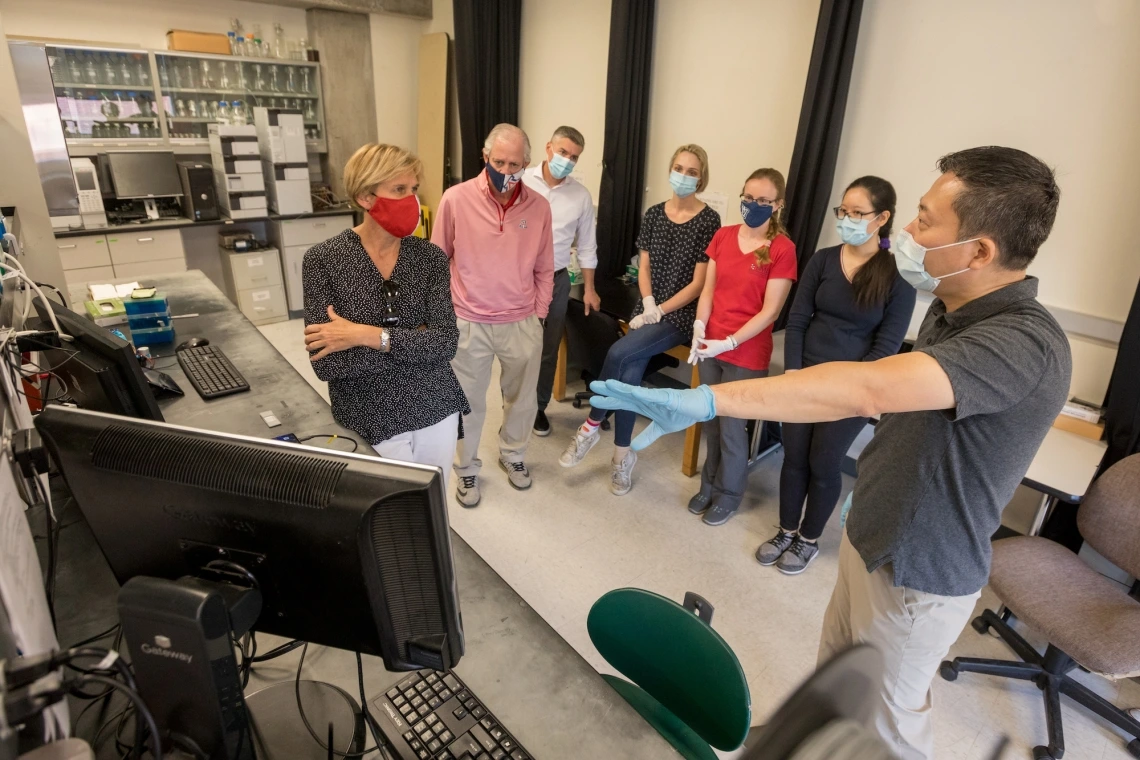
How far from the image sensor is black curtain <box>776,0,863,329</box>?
2822 mm

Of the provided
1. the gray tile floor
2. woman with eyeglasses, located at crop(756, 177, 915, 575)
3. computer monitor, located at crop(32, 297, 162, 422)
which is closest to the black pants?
woman with eyeglasses, located at crop(756, 177, 915, 575)

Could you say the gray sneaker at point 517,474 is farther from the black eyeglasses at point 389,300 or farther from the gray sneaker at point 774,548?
the black eyeglasses at point 389,300

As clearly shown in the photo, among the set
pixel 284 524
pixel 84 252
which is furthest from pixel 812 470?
pixel 84 252

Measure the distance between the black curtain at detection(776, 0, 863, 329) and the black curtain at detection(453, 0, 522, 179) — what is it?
2.43m

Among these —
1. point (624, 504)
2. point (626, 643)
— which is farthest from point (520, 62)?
point (626, 643)

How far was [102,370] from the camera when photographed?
50.9 inches

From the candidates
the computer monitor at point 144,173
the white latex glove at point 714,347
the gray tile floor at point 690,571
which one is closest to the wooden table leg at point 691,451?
the gray tile floor at point 690,571

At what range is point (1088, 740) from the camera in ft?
→ 6.38

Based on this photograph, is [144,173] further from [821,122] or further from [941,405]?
[941,405]

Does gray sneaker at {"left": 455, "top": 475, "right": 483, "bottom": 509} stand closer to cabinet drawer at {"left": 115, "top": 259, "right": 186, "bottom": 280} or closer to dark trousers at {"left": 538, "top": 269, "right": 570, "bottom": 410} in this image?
dark trousers at {"left": 538, "top": 269, "right": 570, "bottom": 410}

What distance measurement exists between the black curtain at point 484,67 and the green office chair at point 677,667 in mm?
4257

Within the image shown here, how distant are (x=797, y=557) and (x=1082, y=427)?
3.73 ft

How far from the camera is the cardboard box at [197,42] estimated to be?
4.43 metres

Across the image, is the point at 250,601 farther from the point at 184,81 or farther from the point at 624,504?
the point at 184,81
